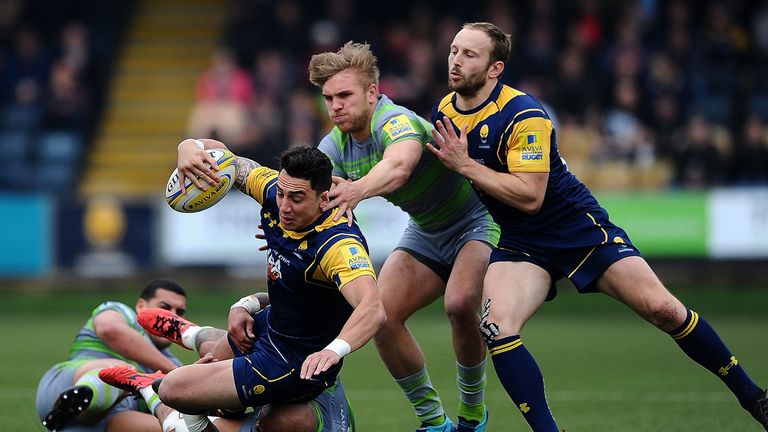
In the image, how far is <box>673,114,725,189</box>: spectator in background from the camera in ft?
53.9

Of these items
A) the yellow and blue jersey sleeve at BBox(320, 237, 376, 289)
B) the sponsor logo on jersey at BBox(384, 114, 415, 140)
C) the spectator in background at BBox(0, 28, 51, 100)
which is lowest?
the yellow and blue jersey sleeve at BBox(320, 237, 376, 289)

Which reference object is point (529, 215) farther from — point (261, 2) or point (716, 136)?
point (261, 2)

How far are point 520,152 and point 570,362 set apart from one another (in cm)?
544

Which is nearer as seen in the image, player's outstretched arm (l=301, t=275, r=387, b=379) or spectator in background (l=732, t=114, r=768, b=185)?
player's outstretched arm (l=301, t=275, r=387, b=379)

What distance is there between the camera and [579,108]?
18.1 m

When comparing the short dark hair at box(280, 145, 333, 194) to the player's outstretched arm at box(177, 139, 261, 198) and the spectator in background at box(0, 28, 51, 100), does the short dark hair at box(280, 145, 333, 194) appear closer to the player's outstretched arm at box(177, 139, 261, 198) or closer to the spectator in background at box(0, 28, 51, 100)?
the player's outstretched arm at box(177, 139, 261, 198)

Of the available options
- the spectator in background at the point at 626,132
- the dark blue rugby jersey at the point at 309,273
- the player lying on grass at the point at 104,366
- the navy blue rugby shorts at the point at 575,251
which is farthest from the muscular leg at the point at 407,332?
the spectator in background at the point at 626,132

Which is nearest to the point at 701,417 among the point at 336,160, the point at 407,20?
the point at 336,160

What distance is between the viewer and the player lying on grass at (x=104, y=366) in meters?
6.86

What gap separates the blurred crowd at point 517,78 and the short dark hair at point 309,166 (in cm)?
1075

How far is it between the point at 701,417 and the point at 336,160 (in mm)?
3146

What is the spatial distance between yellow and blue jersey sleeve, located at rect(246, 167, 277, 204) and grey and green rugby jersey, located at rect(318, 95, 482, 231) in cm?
77

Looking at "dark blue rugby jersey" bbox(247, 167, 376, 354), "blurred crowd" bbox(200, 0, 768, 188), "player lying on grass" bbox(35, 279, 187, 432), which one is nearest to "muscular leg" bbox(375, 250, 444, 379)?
"dark blue rugby jersey" bbox(247, 167, 376, 354)

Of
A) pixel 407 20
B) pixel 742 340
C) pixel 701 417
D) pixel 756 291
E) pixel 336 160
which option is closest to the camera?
pixel 336 160
